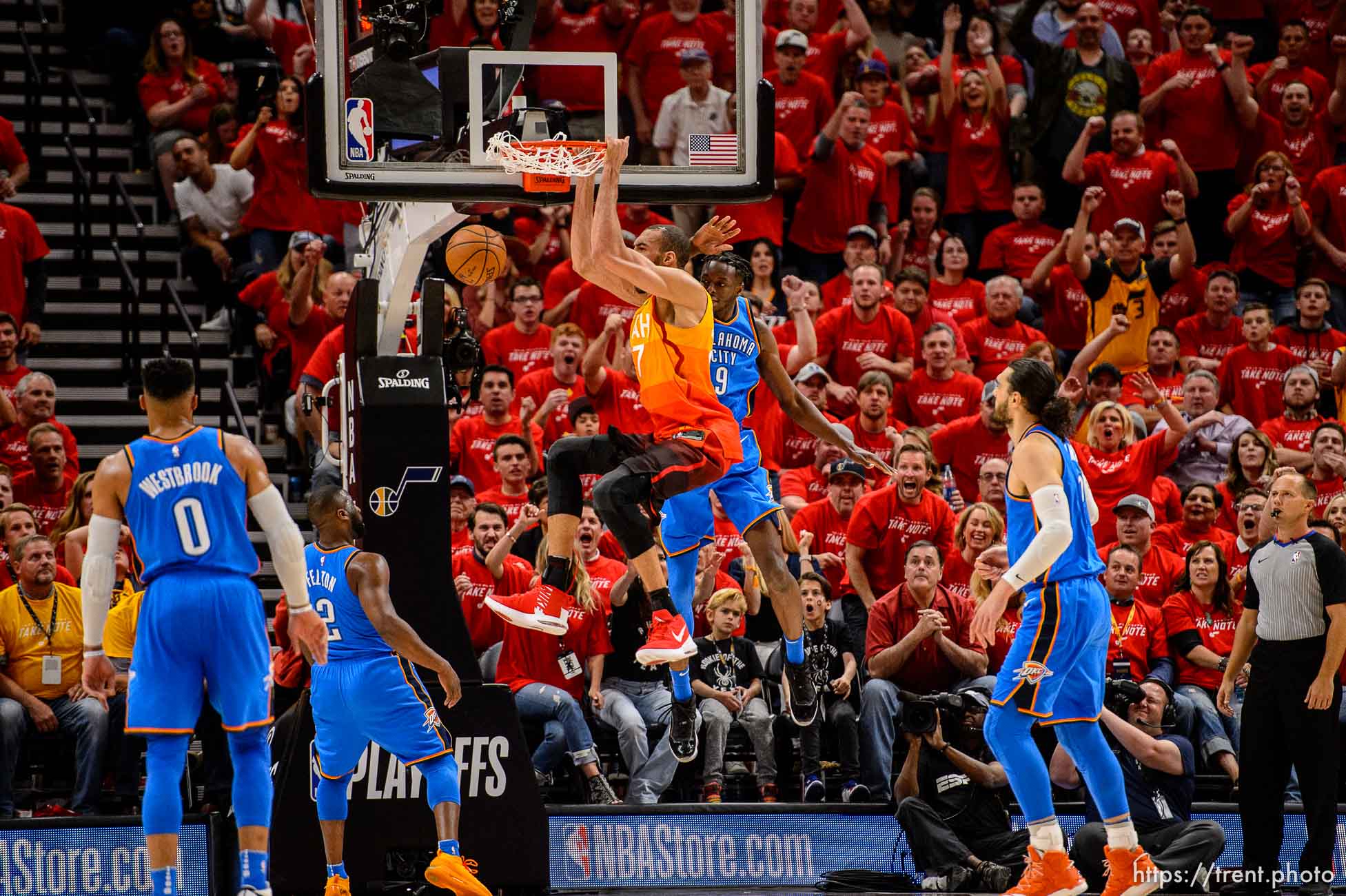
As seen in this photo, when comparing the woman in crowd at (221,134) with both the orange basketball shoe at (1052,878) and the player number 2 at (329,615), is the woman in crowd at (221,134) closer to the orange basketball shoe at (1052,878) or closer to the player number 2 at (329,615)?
the player number 2 at (329,615)

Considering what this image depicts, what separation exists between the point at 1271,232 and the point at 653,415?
9.21 metres

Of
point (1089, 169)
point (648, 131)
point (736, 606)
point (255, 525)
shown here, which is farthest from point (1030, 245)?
point (255, 525)

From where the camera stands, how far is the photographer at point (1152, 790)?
10.3m

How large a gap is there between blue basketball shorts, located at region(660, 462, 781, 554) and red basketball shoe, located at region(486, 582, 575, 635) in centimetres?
65

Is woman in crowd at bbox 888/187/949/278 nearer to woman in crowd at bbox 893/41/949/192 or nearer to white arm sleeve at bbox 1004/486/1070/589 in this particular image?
woman in crowd at bbox 893/41/949/192

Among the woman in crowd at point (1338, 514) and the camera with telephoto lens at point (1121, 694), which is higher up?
the woman in crowd at point (1338, 514)

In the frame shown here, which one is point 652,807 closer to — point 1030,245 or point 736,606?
point 736,606

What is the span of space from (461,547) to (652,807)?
8.13 ft

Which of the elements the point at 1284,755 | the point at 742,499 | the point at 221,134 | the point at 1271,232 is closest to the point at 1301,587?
the point at 1284,755

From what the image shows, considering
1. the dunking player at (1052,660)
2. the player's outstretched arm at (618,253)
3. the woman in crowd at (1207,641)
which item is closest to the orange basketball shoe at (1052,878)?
the dunking player at (1052,660)

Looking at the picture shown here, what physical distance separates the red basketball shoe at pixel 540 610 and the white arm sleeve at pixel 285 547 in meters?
1.29

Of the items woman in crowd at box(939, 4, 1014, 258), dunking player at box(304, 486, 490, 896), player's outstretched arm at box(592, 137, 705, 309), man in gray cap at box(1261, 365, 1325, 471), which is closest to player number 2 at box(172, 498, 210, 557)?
dunking player at box(304, 486, 490, 896)

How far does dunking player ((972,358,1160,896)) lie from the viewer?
8.70 metres

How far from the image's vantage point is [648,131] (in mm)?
16031
